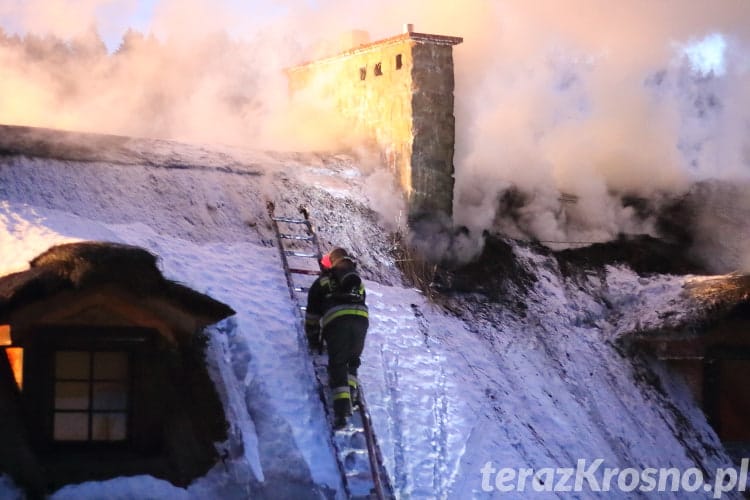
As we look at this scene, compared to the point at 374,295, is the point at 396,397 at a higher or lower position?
lower

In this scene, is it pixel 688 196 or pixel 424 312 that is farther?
pixel 688 196

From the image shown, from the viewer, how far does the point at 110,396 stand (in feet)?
26.0

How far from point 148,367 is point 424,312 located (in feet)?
12.5

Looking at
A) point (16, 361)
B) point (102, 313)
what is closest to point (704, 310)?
point (102, 313)

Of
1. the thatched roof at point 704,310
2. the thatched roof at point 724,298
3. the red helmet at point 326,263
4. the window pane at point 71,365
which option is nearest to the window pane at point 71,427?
the window pane at point 71,365

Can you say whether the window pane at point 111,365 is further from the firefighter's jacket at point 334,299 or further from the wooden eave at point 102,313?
the firefighter's jacket at point 334,299

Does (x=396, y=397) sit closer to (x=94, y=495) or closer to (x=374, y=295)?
(x=374, y=295)

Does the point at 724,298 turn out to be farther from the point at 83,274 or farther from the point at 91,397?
the point at 83,274

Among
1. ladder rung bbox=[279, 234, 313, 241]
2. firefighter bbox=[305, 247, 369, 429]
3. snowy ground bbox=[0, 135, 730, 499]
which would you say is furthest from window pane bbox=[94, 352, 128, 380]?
ladder rung bbox=[279, 234, 313, 241]

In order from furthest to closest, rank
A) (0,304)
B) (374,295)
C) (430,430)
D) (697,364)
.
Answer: (697,364), (374,295), (430,430), (0,304)

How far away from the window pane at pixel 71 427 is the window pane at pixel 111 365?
0.34 m

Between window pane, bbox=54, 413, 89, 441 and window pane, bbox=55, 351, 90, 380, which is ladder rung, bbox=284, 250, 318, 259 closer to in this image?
window pane, bbox=55, 351, 90, 380

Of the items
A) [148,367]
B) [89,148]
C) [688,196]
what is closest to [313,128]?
[89,148]

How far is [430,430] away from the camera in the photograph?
9227 millimetres
